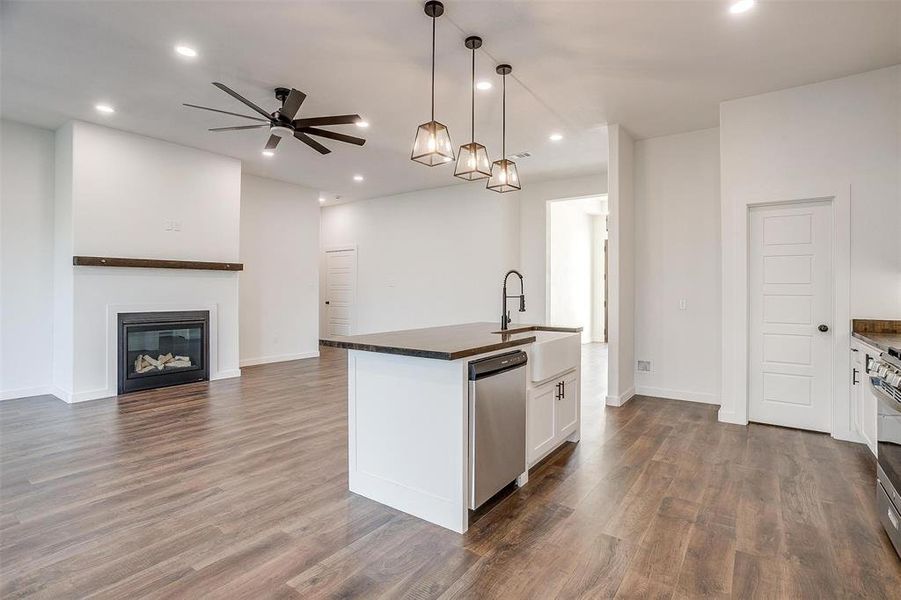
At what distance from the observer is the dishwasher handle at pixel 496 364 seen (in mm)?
2277

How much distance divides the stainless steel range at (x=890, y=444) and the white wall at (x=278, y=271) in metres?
7.16

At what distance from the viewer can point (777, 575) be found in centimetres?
191

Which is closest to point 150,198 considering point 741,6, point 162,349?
point 162,349

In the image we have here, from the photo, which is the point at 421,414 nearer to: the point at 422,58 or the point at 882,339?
the point at 422,58

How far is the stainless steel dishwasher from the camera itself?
229 centimetres

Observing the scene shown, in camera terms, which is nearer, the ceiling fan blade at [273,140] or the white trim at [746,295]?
the white trim at [746,295]

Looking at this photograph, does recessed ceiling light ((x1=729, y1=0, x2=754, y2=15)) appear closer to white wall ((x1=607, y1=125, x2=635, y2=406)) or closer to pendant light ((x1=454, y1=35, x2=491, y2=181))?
pendant light ((x1=454, y1=35, x2=491, y2=181))

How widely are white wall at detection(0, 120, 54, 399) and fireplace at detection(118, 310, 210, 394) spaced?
91 cm

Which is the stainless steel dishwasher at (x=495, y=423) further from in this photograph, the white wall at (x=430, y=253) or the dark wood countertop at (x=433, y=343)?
the white wall at (x=430, y=253)

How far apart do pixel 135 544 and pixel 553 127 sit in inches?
196

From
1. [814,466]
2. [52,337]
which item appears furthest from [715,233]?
[52,337]

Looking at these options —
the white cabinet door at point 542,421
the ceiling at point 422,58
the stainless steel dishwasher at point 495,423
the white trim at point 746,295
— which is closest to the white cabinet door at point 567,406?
the white cabinet door at point 542,421

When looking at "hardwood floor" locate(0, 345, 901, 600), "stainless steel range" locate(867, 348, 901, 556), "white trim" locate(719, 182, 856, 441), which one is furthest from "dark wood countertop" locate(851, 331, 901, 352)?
"hardwood floor" locate(0, 345, 901, 600)

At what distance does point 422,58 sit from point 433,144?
115cm
